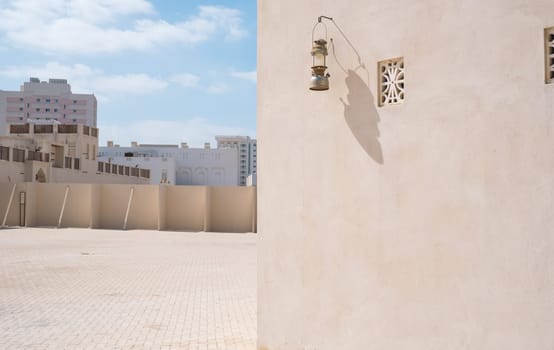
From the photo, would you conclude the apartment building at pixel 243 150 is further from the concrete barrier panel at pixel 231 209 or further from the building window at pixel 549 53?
the building window at pixel 549 53

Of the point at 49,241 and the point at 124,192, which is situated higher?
the point at 124,192

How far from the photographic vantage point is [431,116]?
4805 mm

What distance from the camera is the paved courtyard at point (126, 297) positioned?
313 inches

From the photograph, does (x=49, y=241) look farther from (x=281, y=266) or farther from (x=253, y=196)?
(x=281, y=266)

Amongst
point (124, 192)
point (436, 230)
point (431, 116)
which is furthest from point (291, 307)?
point (124, 192)

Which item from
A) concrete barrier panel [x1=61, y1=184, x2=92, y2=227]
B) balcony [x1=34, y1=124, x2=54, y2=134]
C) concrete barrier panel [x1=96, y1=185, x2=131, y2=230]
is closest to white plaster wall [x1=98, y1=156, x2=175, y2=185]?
balcony [x1=34, y1=124, x2=54, y2=134]

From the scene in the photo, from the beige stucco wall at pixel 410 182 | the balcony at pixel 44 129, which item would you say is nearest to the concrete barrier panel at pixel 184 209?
the beige stucco wall at pixel 410 182

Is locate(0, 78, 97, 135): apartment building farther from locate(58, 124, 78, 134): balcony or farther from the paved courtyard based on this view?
the paved courtyard

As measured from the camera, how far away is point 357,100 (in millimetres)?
5426

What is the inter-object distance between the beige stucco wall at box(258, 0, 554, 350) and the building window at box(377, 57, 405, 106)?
8cm

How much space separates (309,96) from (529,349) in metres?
3.14

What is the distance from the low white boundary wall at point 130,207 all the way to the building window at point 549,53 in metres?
26.6

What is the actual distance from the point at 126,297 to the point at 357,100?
24.8 feet

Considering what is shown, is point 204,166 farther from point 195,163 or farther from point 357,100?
point 357,100
